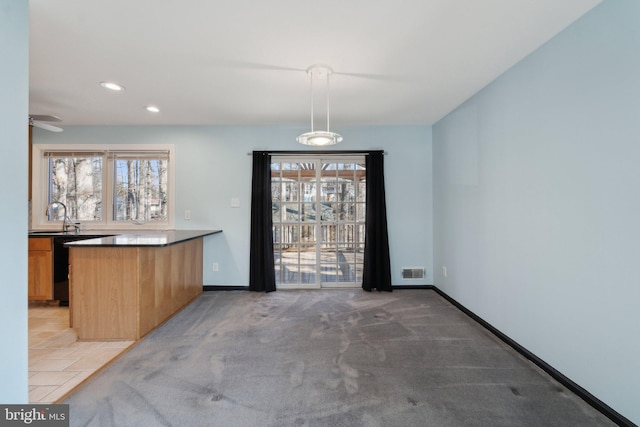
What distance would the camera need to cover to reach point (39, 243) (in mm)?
3211

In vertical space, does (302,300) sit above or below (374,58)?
below

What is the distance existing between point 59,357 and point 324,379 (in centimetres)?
212

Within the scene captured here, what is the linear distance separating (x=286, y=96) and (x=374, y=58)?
1074mm

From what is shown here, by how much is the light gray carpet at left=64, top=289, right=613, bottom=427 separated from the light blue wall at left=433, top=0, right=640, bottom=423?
291 millimetres

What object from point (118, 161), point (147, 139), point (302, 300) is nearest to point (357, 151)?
point (302, 300)

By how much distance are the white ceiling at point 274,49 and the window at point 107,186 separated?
78 cm

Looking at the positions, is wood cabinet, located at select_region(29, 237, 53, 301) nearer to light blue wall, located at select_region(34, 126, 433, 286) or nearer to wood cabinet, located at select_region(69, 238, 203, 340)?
wood cabinet, located at select_region(69, 238, 203, 340)

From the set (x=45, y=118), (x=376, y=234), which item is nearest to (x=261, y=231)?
(x=376, y=234)

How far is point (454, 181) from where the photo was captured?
10.9 feet

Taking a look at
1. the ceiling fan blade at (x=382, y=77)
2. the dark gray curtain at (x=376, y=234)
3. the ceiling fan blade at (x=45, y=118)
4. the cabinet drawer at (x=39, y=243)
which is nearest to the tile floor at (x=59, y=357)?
the cabinet drawer at (x=39, y=243)

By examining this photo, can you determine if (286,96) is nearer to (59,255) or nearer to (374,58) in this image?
(374,58)

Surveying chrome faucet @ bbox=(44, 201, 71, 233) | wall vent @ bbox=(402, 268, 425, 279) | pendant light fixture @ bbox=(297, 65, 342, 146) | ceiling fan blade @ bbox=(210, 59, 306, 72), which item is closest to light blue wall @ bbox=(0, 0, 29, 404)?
ceiling fan blade @ bbox=(210, 59, 306, 72)

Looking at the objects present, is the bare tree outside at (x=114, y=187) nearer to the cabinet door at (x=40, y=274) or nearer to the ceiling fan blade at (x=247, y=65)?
the cabinet door at (x=40, y=274)

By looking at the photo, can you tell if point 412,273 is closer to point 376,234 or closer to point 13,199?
point 376,234
